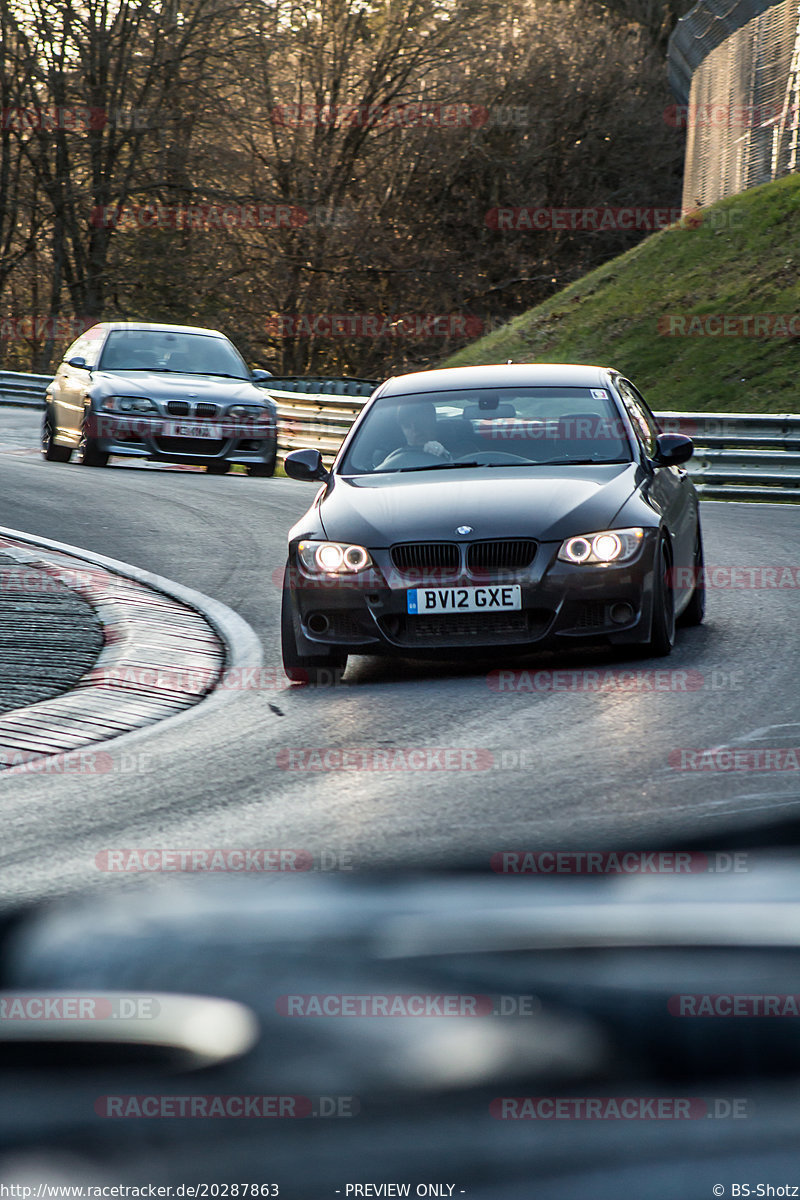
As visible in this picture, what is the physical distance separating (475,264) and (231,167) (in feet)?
22.4

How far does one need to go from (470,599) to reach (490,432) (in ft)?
5.32

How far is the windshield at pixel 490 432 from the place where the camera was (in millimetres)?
8883

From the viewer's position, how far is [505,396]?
30.1ft

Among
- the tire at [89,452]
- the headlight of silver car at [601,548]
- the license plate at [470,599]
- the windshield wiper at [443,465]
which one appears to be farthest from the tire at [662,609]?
the tire at [89,452]

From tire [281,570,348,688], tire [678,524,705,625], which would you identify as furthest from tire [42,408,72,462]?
tire [281,570,348,688]

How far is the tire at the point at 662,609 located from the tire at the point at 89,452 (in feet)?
39.6

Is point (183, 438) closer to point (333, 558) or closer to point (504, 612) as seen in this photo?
point (333, 558)

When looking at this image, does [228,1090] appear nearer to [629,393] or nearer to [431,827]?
[431,827]

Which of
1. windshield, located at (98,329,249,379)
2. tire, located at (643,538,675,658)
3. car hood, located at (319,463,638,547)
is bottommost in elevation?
tire, located at (643,538,675,658)

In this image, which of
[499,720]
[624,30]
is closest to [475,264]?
[624,30]

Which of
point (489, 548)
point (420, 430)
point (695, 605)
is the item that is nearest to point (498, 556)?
point (489, 548)

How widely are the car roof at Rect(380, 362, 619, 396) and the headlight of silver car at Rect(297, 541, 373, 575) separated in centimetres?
171

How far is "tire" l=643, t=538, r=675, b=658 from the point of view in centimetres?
802

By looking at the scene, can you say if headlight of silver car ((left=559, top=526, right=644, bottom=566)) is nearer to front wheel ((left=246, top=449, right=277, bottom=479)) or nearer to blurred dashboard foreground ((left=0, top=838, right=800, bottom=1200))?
blurred dashboard foreground ((left=0, top=838, right=800, bottom=1200))
